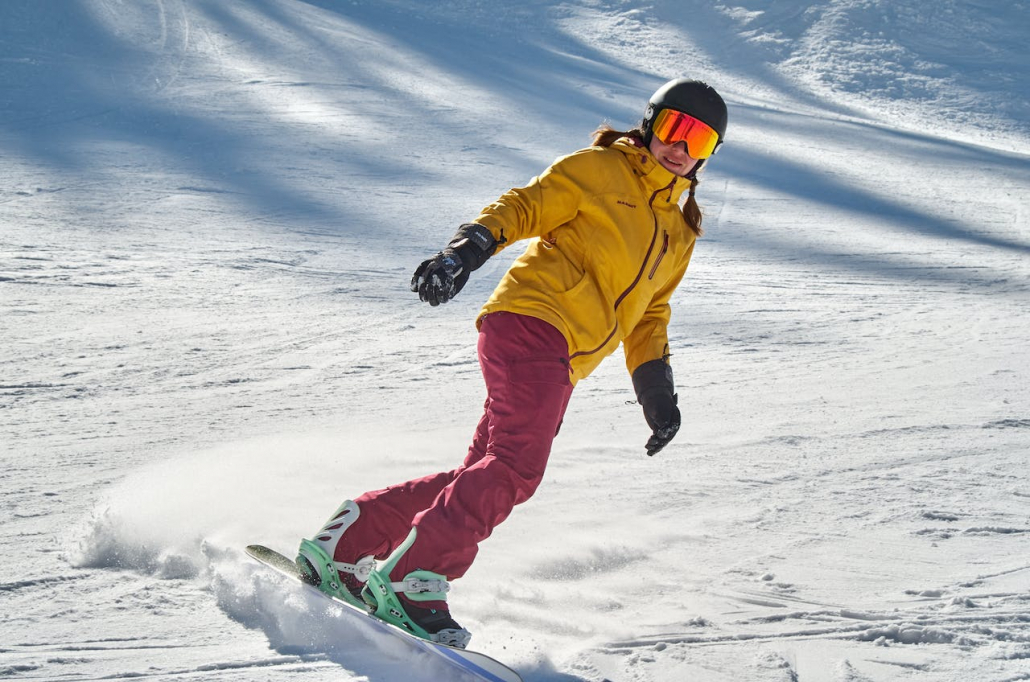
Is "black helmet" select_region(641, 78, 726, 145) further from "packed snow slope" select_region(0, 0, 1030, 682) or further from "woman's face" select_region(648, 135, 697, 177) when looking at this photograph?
"packed snow slope" select_region(0, 0, 1030, 682)

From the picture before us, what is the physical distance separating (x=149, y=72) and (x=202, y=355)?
27.1 ft

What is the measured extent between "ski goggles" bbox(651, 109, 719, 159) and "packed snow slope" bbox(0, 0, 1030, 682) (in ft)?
4.68

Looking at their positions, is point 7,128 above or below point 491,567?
above

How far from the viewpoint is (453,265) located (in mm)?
2541

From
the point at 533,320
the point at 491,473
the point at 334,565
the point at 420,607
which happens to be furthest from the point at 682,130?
the point at 334,565

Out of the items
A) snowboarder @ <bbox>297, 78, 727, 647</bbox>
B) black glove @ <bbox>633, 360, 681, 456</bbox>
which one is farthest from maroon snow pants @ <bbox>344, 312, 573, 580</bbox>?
black glove @ <bbox>633, 360, 681, 456</bbox>

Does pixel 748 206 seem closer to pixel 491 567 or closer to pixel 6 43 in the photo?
pixel 491 567

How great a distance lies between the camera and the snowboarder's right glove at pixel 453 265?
8.20 feet

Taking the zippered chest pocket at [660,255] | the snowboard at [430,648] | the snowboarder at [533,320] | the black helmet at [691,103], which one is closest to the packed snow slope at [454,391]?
the snowboard at [430,648]

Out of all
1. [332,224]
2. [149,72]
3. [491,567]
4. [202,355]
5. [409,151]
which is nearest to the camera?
[491,567]

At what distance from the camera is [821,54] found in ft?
51.8

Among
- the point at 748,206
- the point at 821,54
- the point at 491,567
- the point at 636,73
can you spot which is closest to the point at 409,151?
the point at 748,206

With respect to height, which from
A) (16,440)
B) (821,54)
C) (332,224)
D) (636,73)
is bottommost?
(16,440)

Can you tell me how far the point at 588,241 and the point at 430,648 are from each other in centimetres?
121
